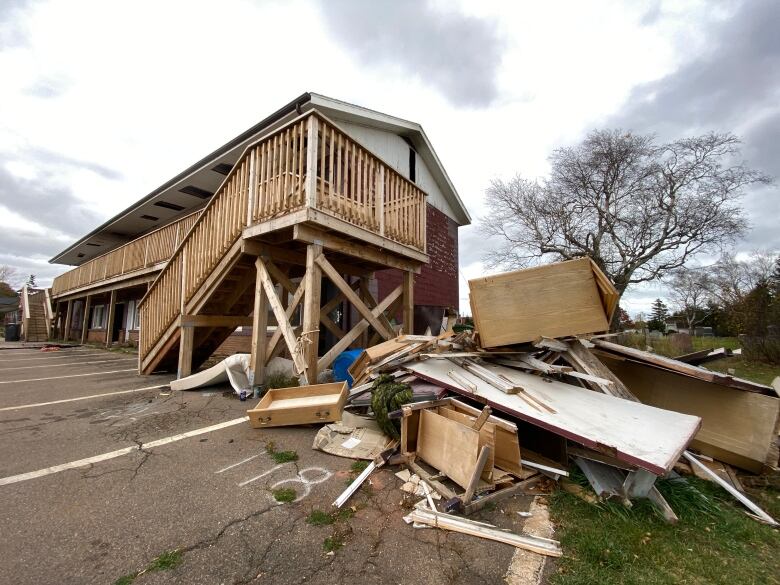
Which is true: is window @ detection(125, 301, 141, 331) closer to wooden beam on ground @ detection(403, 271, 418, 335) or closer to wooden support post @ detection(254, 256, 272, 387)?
wooden support post @ detection(254, 256, 272, 387)

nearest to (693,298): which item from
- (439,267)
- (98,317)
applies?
(439,267)

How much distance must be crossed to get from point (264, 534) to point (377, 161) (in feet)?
18.0

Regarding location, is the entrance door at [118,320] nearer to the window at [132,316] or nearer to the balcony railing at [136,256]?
the window at [132,316]

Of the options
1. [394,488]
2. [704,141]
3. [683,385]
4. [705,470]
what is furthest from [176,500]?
[704,141]

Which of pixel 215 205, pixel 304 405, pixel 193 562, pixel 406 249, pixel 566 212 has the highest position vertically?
pixel 566 212

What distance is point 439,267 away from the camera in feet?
46.3

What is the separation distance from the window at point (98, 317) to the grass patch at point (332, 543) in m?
23.9

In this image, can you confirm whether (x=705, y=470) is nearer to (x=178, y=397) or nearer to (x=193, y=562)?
(x=193, y=562)

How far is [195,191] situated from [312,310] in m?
11.0

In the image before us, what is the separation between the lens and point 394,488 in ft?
8.70

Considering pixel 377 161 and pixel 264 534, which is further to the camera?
pixel 377 161

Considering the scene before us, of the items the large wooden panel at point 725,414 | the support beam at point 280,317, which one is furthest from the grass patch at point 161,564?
the large wooden panel at point 725,414

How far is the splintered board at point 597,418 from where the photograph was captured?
2311mm

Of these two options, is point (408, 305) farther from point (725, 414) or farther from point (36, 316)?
point (36, 316)
